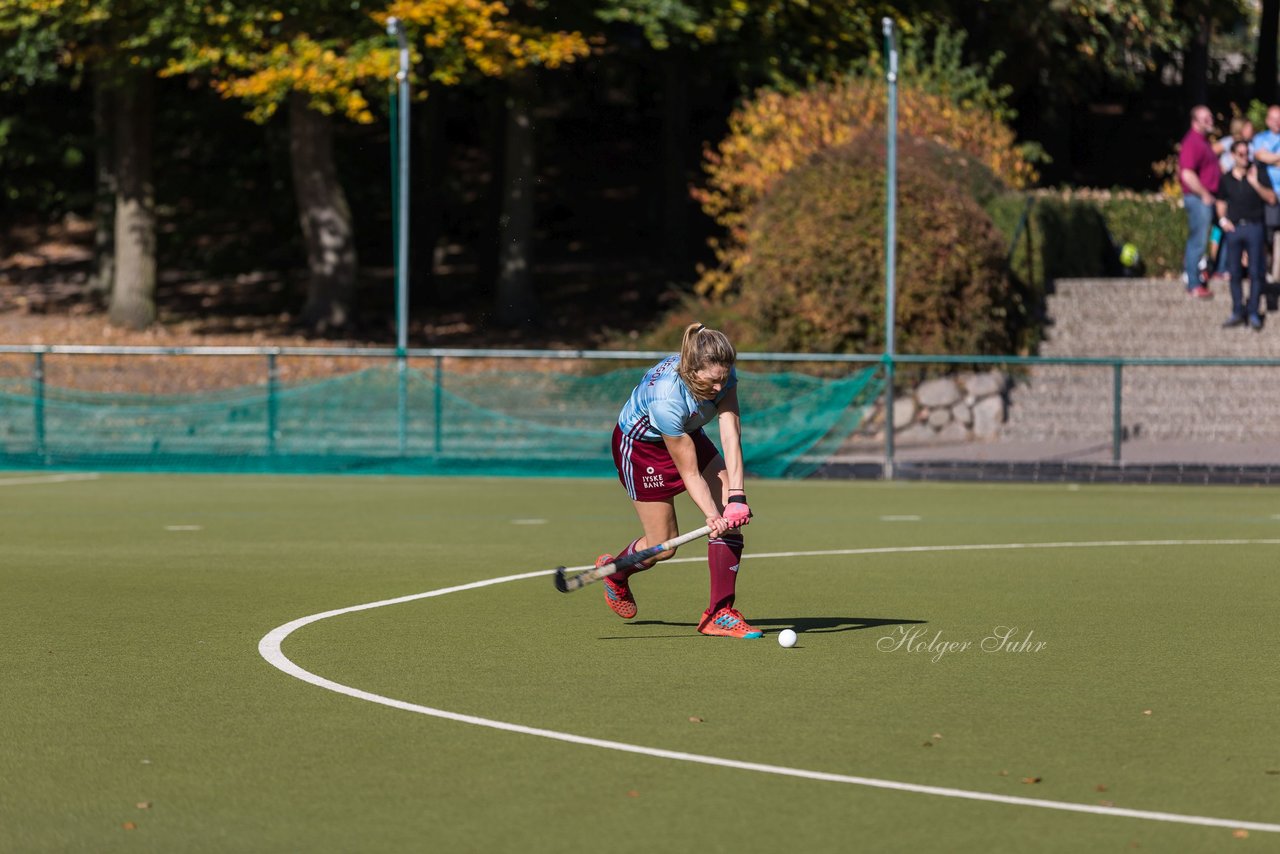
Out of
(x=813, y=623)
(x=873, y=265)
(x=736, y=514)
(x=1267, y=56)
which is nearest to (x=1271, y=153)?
(x=873, y=265)

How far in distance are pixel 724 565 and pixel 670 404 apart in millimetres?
907

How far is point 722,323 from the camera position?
28984 mm

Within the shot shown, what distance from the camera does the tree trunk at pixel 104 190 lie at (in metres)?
40.5

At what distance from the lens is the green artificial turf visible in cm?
662

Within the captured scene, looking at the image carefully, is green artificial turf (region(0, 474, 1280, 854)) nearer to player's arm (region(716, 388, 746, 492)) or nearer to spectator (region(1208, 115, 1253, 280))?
player's arm (region(716, 388, 746, 492))

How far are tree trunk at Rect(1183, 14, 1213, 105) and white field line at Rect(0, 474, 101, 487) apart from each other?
2706cm

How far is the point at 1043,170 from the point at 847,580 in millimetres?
32786

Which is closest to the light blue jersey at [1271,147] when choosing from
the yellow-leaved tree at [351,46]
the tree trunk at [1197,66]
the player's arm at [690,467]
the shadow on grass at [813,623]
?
the yellow-leaved tree at [351,46]

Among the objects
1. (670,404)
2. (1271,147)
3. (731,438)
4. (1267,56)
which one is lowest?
(731,438)

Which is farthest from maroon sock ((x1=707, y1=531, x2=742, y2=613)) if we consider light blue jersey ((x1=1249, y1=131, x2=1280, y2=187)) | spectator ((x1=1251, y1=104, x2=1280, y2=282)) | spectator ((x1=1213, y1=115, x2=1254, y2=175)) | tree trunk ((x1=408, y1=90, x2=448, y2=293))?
tree trunk ((x1=408, y1=90, x2=448, y2=293))

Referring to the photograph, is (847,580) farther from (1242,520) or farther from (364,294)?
(364,294)

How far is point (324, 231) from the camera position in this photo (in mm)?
37656

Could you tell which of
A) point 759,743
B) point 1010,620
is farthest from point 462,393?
point 759,743

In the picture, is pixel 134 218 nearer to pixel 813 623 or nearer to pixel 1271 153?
pixel 1271 153
